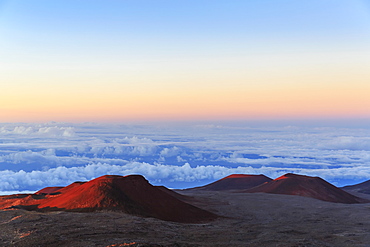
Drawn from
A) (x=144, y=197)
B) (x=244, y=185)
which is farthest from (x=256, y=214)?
(x=244, y=185)

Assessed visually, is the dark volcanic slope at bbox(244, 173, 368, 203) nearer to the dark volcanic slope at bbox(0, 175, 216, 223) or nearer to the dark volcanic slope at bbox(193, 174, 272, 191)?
the dark volcanic slope at bbox(193, 174, 272, 191)

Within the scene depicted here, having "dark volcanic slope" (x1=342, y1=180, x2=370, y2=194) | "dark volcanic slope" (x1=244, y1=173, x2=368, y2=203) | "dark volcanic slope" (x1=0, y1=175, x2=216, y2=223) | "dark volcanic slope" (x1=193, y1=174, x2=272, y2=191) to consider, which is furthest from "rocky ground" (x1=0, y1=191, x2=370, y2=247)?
"dark volcanic slope" (x1=342, y1=180, x2=370, y2=194)

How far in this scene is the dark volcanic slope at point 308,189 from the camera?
273 feet

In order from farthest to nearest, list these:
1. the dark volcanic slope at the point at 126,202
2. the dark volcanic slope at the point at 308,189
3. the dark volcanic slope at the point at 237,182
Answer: the dark volcanic slope at the point at 237,182 → the dark volcanic slope at the point at 308,189 → the dark volcanic slope at the point at 126,202

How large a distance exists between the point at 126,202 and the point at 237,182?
80897 millimetres

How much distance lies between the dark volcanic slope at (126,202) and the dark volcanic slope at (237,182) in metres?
67.5

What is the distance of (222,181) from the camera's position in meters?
123

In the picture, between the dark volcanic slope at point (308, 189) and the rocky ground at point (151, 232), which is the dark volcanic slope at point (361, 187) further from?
the rocky ground at point (151, 232)

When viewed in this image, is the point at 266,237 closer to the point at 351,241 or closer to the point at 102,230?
the point at 351,241

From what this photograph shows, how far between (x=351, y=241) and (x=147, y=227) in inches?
667

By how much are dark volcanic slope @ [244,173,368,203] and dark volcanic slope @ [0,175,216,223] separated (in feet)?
145

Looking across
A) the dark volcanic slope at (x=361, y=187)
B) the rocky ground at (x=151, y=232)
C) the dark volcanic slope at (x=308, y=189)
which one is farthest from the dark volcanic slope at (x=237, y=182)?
the rocky ground at (x=151, y=232)

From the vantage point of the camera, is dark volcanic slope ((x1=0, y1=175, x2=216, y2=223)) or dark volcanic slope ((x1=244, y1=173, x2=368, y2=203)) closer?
dark volcanic slope ((x1=0, y1=175, x2=216, y2=223))

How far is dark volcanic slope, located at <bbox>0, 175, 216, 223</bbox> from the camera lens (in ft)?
137
